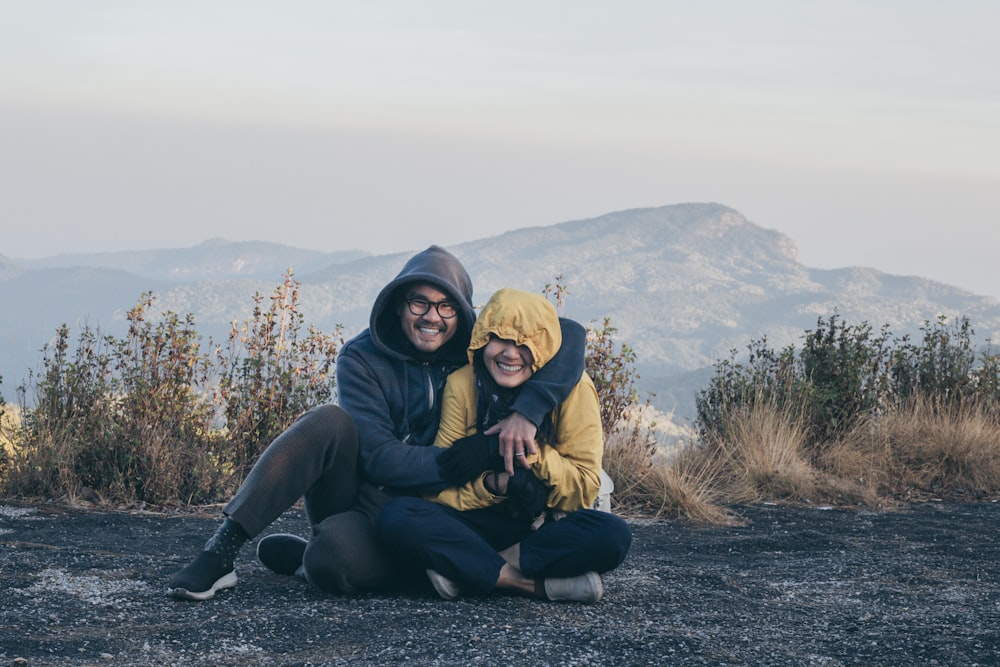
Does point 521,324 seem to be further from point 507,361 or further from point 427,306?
point 427,306

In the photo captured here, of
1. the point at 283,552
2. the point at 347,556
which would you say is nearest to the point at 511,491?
the point at 347,556

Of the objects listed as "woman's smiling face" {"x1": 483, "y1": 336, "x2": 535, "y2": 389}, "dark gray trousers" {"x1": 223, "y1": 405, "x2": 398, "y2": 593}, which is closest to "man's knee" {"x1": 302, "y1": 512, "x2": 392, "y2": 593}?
"dark gray trousers" {"x1": 223, "y1": 405, "x2": 398, "y2": 593}

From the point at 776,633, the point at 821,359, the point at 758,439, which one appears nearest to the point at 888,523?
the point at 758,439

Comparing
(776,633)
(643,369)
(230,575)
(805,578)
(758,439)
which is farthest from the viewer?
(643,369)

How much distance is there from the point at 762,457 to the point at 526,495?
4569mm

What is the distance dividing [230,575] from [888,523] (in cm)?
450

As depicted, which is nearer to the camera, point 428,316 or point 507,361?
point 507,361

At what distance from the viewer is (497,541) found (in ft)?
14.5

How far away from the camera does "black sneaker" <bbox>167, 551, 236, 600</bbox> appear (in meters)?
4.18

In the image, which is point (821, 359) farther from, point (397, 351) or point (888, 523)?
point (397, 351)

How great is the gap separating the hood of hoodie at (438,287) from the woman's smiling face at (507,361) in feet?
1.16

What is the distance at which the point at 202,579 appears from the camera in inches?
165

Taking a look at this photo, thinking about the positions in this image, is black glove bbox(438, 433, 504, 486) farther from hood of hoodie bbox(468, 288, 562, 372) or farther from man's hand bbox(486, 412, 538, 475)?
hood of hoodie bbox(468, 288, 562, 372)

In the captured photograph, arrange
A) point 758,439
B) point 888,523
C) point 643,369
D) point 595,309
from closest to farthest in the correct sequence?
point 888,523, point 758,439, point 643,369, point 595,309
